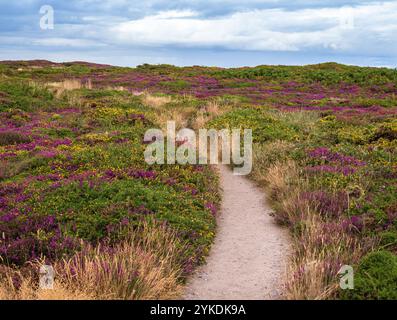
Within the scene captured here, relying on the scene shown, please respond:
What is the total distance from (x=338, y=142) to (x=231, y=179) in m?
5.76

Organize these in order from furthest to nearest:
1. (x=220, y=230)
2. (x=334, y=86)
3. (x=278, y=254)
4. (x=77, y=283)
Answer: (x=334, y=86), (x=220, y=230), (x=278, y=254), (x=77, y=283)

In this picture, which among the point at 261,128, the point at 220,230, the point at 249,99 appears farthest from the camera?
the point at 249,99

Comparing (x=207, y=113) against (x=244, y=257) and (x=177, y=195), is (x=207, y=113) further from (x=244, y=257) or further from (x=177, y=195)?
(x=244, y=257)

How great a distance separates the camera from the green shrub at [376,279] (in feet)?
20.3

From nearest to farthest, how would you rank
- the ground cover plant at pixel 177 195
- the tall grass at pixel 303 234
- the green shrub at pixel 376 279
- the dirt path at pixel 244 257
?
the green shrub at pixel 376 279 < the tall grass at pixel 303 234 < the ground cover plant at pixel 177 195 < the dirt path at pixel 244 257

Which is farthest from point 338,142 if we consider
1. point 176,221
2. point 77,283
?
point 77,283

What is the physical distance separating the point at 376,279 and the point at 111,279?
3.94 metres

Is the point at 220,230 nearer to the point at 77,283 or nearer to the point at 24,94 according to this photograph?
the point at 77,283

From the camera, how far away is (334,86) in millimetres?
47406

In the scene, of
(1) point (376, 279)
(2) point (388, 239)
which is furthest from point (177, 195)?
(1) point (376, 279)

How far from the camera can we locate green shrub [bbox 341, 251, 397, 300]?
620 cm

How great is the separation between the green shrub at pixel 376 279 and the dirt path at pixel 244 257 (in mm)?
1226

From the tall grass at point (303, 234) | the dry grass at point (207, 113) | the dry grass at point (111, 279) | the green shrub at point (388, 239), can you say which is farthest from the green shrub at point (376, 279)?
the dry grass at point (207, 113)

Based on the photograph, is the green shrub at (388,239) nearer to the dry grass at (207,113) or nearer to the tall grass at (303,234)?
the tall grass at (303,234)
